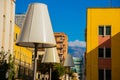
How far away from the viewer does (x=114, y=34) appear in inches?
1874

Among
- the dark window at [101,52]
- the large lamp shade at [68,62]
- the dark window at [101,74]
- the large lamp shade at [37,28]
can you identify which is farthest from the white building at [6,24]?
the large lamp shade at [37,28]

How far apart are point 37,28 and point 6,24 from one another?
1519 inches

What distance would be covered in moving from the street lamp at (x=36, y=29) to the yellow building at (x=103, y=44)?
37159 mm

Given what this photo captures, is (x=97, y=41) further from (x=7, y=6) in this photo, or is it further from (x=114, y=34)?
(x=7, y=6)

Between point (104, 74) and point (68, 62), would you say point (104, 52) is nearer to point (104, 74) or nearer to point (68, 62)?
point (104, 74)

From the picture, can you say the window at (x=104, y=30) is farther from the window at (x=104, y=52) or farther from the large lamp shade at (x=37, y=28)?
the large lamp shade at (x=37, y=28)

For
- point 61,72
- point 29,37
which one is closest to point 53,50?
point 29,37

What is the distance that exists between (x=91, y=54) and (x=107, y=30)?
3.75 m

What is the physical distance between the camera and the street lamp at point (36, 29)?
29.5 ft

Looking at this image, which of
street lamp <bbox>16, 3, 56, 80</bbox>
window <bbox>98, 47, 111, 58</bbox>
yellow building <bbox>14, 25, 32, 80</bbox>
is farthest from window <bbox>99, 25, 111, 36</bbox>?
street lamp <bbox>16, 3, 56, 80</bbox>

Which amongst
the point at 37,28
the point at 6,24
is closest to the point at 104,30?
the point at 6,24

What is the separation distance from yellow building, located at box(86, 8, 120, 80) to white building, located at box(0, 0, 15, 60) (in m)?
10.3

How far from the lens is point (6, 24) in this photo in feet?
155

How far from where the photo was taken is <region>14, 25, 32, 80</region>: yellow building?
66756mm
